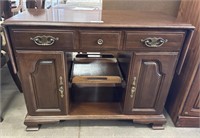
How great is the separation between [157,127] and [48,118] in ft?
2.65

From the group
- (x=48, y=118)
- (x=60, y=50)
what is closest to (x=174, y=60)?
(x=60, y=50)

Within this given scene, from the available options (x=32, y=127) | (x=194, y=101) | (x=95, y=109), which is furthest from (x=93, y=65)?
(x=194, y=101)

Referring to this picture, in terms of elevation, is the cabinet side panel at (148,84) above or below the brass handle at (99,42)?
below

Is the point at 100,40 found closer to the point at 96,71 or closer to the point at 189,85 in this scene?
the point at 96,71

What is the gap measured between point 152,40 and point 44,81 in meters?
0.70

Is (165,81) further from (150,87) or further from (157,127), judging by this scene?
(157,127)

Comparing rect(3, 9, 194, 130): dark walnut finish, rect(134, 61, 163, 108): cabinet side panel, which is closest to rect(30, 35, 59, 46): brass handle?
rect(3, 9, 194, 130): dark walnut finish

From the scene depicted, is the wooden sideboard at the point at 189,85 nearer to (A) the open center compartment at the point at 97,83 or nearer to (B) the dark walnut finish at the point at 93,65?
(B) the dark walnut finish at the point at 93,65

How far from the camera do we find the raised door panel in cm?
118

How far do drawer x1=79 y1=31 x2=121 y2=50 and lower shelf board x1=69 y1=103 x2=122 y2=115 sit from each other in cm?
52

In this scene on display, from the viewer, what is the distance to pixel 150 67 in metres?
1.10

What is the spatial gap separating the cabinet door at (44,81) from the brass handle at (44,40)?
6 centimetres

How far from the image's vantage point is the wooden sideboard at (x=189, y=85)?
114 centimetres

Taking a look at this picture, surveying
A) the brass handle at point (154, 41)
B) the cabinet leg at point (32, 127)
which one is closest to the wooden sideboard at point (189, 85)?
the brass handle at point (154, 41)
